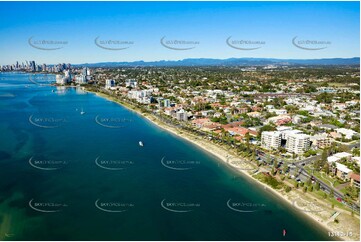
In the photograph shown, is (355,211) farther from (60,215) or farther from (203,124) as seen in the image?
(203,124)

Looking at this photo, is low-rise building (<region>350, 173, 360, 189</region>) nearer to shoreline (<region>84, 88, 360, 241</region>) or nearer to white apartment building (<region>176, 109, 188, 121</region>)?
shoreline (<region>84, 88, 360, 241</region>)

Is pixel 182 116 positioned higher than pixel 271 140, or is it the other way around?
pixel 182 116

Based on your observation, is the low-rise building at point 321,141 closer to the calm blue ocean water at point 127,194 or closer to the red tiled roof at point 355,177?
the red tiled roof at point 355,177

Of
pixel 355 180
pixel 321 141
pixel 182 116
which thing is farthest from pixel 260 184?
pixel 182 116

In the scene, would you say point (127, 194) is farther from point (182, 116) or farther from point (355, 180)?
point (182, 116)

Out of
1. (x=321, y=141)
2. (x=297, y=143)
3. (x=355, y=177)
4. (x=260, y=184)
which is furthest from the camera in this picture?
(x=321, y=141)

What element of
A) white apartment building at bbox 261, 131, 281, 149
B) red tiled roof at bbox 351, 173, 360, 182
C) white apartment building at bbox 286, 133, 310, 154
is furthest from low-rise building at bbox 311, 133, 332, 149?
red tiled roof at bbox 351, 173, 360, 182

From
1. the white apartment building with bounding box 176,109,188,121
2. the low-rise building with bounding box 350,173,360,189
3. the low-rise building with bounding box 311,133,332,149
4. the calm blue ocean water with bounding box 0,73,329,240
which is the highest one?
the white apartment building with bounding box 176,109,188,121

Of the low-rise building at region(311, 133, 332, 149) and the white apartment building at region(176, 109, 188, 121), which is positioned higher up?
the white apartment building at region(176, 109, 188, 121)
